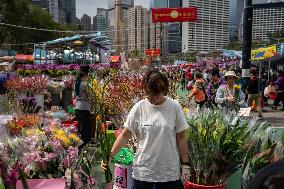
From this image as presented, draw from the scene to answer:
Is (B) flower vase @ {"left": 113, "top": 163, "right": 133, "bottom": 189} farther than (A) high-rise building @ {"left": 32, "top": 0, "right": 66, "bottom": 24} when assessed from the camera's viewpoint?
No

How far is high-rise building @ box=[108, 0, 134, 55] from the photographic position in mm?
73988

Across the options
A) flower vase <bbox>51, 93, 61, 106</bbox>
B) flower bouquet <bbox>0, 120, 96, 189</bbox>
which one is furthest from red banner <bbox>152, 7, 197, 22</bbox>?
flower bouquet <bbox>0, 120, 96, 189</bbox>

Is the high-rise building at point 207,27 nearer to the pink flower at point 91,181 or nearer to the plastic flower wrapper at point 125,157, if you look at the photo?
the plastic flower wrapper at point 125,157

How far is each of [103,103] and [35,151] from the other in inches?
104

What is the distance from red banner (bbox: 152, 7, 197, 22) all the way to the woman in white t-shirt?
1661 cm

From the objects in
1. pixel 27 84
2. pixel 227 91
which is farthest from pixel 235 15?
pixel 227 91

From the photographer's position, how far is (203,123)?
12.6 feet

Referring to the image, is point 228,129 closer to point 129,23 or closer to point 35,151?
point 35,151

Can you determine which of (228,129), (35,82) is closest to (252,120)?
(228,129)

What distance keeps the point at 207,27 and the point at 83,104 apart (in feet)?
249

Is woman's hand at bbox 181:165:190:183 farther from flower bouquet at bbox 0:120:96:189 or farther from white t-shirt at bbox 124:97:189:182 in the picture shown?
flower bouquet at bbox 0:120:96:189

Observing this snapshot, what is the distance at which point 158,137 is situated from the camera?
123 inches

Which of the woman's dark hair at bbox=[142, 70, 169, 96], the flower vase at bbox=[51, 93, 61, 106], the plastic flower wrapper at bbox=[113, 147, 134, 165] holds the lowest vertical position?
the flower vase at bbox=[51, 93, 61, 106]

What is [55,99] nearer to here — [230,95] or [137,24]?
[230,95]
